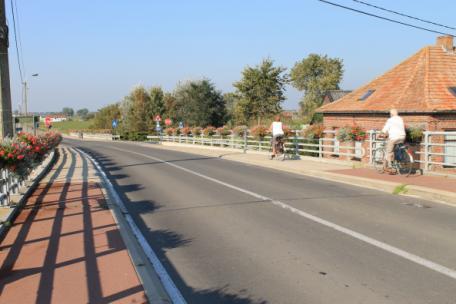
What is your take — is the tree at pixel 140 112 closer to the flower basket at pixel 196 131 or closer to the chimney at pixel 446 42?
the flower basket at pixel 196 131

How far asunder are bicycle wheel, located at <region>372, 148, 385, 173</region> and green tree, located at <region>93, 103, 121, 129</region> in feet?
285

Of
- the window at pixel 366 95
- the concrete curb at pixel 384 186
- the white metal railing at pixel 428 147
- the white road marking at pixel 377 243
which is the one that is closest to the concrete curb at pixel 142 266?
the white road marking at pixel 377 243

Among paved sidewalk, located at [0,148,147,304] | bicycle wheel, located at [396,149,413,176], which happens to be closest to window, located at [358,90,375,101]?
bicycle wheel, located at [396,149,413,176]

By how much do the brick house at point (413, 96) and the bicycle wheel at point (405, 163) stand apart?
10.0 metres

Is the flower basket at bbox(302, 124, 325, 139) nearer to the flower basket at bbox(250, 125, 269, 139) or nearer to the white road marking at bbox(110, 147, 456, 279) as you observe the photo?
the flower basket at bbox(250, 125, 269, 139)

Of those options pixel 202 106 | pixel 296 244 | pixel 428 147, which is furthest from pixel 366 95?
pixel 202 106

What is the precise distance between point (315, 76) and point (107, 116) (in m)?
46.2

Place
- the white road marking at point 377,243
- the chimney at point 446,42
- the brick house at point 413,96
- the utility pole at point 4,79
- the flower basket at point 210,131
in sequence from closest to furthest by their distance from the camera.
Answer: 1. the white road marking at point 377,243
2. the utility pole at point 4,79
3. the brick house at point 413,96
4. the chimney at point 446,42
5. the flower basket at point 210,131

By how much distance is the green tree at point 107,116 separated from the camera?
326 ft

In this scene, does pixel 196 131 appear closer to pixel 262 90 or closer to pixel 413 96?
pixel 262 90

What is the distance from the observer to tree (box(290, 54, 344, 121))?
87075 mm

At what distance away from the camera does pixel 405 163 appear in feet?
44.2

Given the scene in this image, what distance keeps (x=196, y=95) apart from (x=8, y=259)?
2295 inches

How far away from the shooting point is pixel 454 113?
79.7ft
